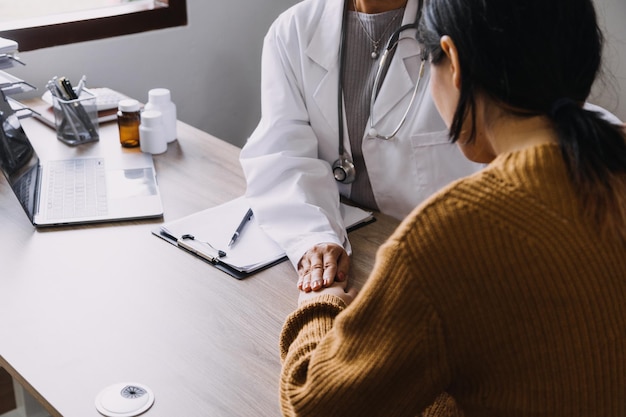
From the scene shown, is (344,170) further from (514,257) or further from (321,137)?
(514,257)

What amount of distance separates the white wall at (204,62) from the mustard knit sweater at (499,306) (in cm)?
151

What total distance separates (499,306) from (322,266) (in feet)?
2.03

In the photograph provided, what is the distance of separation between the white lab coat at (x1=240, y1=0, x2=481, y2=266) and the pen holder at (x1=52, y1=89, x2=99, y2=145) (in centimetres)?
48

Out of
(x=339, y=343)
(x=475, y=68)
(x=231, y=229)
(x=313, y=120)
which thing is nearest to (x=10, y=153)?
(x=231, y=229)

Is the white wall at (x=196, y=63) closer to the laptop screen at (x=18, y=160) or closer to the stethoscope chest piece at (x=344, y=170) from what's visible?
the laptop screen at (x=18, y=160)

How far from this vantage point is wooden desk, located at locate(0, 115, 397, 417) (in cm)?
117

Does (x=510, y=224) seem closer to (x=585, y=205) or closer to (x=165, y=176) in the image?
(x=585, y=205)

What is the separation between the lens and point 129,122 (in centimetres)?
197

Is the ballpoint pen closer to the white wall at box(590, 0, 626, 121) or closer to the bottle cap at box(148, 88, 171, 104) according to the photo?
the bottle cap at box(148, 88, 171, 104)

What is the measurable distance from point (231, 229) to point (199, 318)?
308mm

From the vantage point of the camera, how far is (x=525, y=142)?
883mm

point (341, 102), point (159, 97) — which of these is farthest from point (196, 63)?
point (341, 102)

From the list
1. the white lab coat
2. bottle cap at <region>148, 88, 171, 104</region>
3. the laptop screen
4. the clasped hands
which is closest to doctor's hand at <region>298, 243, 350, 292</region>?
the clasped hands

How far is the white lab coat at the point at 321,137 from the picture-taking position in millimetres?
1650
